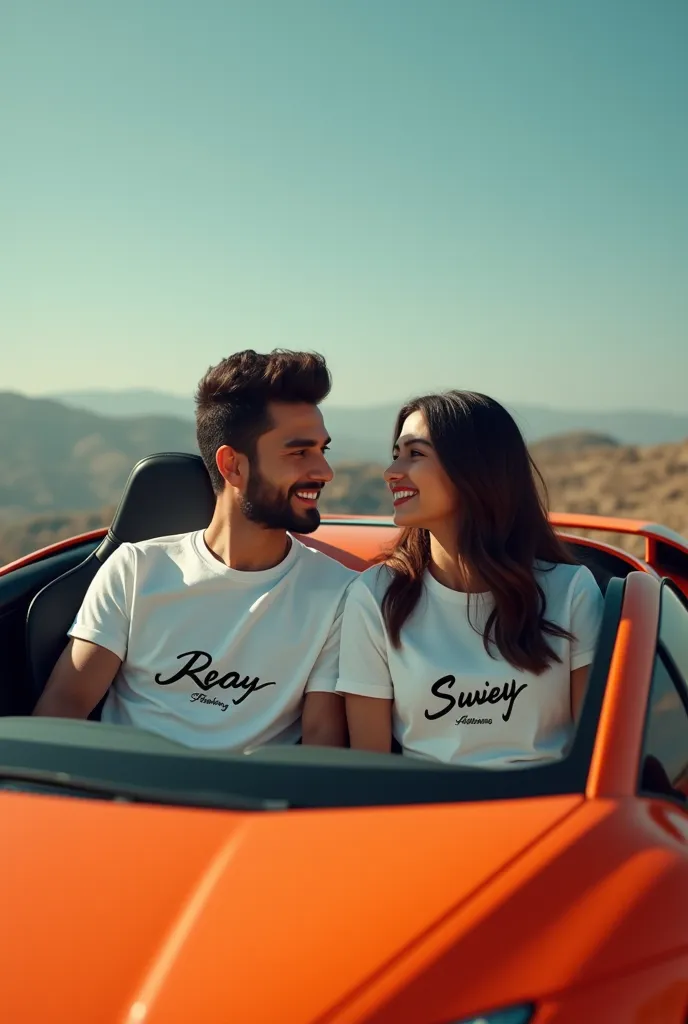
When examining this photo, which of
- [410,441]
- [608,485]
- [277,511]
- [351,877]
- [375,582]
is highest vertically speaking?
[410,441]

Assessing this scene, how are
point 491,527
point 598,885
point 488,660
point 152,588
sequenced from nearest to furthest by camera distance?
point 598,885, point 488,660, point 491,527, point 152,588

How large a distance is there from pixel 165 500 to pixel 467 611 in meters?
1.04

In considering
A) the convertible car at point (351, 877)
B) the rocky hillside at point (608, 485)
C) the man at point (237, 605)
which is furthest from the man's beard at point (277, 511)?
the rocky hillside at point (608, 485)

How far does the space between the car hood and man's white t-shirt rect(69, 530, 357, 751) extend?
79 cm

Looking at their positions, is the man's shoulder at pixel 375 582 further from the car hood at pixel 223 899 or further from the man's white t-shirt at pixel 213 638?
the car hood at pixel 223 899

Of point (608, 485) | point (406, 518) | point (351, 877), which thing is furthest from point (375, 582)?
point (608, 485)

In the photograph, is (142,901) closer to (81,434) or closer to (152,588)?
(152,588)

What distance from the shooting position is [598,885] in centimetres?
134

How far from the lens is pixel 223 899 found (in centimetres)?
136

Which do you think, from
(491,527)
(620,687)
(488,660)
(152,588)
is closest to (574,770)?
(620,687)

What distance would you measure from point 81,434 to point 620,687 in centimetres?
5548

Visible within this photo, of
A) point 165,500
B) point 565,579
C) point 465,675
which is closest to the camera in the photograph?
point 465,675

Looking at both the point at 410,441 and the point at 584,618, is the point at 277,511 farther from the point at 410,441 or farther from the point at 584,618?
the point at 584,618

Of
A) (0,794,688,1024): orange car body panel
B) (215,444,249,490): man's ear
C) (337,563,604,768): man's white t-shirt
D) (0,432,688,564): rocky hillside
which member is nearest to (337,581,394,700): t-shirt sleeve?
(337,563,604,768): man's white t-shirt
